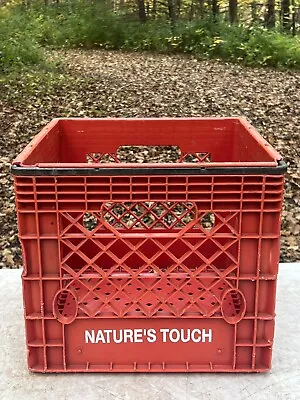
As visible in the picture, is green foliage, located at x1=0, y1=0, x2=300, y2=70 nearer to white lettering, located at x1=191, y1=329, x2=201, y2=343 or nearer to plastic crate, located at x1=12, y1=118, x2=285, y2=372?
plastic crate, located at x1=12, y1=118, x2=285, y2=372

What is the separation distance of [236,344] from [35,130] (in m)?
7.20

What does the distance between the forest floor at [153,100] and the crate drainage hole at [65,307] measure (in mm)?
2165

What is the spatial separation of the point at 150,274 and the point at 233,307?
0.44 metres

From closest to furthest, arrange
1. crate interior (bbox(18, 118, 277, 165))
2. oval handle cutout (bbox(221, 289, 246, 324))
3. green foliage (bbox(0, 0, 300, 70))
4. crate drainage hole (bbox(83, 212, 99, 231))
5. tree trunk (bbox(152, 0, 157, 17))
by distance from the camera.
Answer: oval handle cutout (bbox(221, 289, 246, 324)) → crate interior (bbox(18, 118, 277, 165)) → crate drainage hole (bbox(83, 212, 99, 231)) → green foliage (bbox(0, 0, 300, 70)) → tree trunk (bbox(152, 0, 157, 17))

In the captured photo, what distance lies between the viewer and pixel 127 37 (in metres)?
21.3

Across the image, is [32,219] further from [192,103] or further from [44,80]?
[44,80]

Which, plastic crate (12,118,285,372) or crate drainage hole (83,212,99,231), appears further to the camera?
crate drainage hole (83,212,99,231)

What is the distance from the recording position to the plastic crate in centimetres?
245

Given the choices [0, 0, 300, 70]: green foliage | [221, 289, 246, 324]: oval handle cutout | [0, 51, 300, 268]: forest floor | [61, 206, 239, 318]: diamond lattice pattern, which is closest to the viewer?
[61, 206, 239, 318]: diamond lattice pattern

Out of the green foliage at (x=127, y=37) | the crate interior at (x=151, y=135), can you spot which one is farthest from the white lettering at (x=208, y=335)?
the green foliage at (x=127, y=37)

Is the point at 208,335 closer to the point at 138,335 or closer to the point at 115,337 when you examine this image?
the point at 138,335

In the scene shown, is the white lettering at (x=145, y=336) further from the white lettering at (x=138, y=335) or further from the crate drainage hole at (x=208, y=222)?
the crate drainage hole at (x=208, y=222)

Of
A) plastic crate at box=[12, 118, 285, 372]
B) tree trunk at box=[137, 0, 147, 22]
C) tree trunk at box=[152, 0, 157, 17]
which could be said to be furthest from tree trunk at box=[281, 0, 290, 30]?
plastic crate at box=[12, 118, 285, 372]

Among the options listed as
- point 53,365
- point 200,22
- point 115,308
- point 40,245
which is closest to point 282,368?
point 115,308
